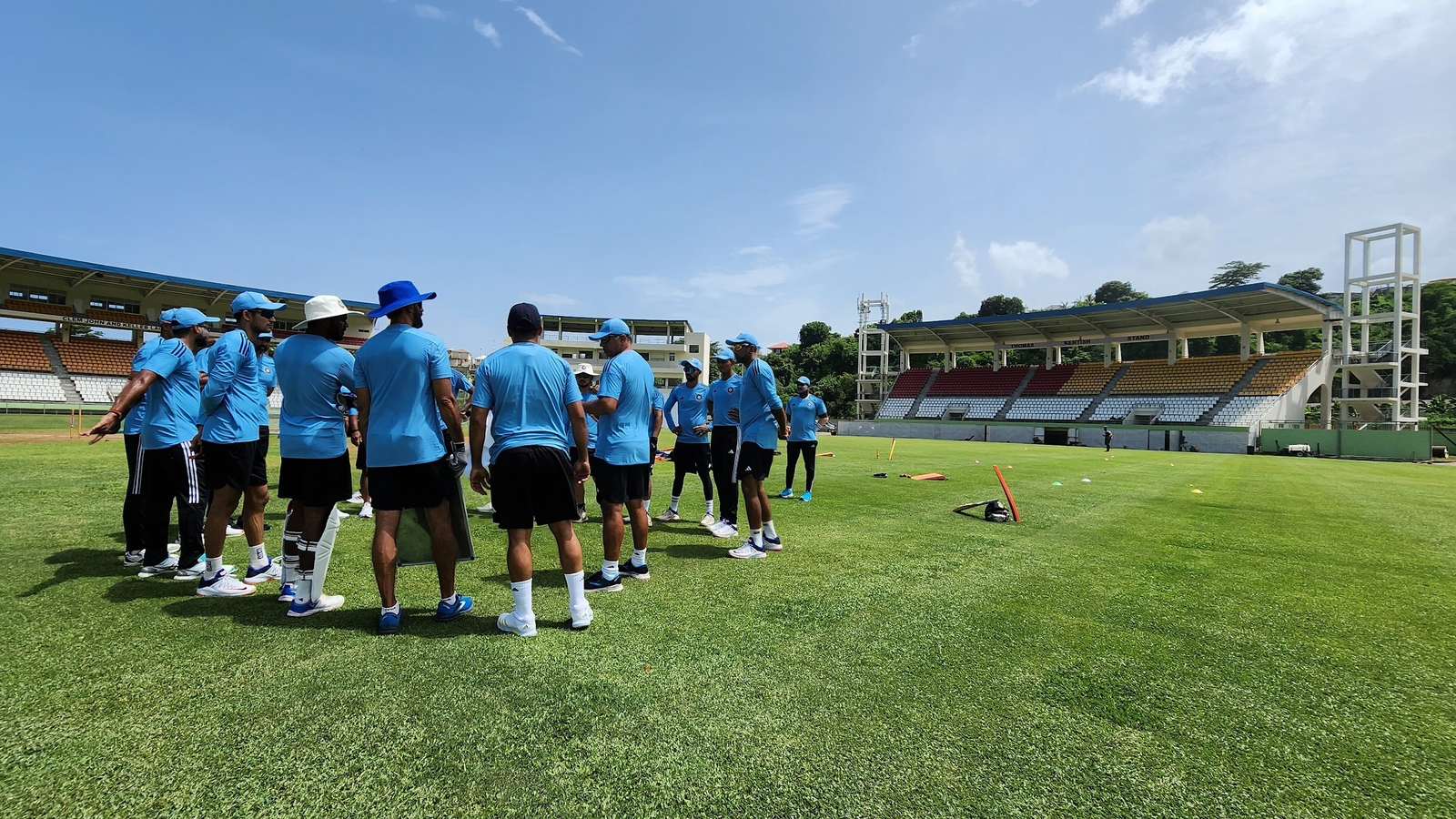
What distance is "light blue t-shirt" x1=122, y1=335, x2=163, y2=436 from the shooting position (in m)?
4.36

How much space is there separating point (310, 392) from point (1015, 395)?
4866cm

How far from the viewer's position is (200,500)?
4.61 meters

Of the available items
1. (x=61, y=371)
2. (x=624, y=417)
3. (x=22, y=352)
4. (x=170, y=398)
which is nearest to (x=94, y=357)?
(x=61, y=371)

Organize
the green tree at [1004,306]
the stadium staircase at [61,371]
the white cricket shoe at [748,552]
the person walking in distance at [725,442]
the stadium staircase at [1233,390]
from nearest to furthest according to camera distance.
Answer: the white cricket shoe at [748,552] → the person walking in distance at [725,442] → the stadium staircase at [61,371] → the stadium staircase at [1233,390] → the green tree at [1004,306]

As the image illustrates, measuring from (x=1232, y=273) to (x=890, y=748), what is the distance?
88.4 m

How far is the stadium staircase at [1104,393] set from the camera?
40812 millimetres

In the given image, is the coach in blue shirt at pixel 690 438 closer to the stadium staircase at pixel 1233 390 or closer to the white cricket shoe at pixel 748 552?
the white cricket shoe at pixel 748 552

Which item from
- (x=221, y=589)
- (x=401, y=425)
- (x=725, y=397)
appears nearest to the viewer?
(x=401, y=425)

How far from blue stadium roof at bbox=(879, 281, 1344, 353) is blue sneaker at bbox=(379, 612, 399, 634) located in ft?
139

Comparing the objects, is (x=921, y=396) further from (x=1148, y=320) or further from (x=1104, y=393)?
(x=1148, y=320)

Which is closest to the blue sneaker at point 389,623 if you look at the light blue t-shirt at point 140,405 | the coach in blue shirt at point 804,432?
the light blue t-shirt at point 140,405

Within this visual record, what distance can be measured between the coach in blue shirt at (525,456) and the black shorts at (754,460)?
2.20 meters

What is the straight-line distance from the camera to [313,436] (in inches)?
147

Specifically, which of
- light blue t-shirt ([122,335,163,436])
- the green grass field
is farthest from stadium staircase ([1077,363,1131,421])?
light blue t-shirt ([122,335,163,436])
